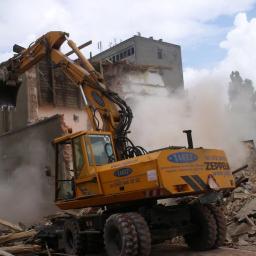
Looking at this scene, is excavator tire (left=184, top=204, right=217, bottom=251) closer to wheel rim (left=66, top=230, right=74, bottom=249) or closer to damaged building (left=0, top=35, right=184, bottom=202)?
wheel rim (left=66, top=230, right=74, bottom=249)

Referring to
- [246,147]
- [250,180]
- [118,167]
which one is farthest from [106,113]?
[246,147]

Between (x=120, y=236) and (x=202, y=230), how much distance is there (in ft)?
6.97

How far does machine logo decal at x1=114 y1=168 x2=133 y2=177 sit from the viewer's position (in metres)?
8.82

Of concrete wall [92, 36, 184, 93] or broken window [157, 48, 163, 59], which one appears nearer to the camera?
concrete wall [92, 36, 184, 93]

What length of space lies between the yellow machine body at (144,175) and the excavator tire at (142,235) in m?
0.43

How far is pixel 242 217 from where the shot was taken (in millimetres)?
11352

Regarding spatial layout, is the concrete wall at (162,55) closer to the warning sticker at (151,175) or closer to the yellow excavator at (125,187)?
the yellow excavator at (125,187)

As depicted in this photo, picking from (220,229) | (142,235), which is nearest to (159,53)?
(220,229)

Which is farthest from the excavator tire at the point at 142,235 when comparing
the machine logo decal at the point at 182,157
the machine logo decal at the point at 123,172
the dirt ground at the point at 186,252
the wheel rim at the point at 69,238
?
the wheel rim at the point at 69,238

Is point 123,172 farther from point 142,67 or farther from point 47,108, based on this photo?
point 142,67

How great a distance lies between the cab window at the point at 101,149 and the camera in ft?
32.1

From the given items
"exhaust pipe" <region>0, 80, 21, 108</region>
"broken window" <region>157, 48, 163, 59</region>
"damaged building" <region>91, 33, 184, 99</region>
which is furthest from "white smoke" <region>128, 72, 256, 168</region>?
"broken window" <region>157, 48, 163, 59</region>

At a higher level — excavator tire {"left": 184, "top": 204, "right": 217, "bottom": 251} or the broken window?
the broken window

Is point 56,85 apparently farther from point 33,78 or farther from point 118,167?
point 118,167
